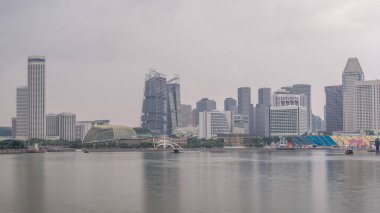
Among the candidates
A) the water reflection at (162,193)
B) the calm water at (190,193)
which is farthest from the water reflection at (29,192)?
the water reflection at (162,193)

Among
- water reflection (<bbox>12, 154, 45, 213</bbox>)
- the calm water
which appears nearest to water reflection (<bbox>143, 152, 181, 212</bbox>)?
the calm water

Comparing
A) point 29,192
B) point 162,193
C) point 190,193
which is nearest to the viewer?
point 190,193

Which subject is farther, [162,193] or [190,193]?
[162,193]

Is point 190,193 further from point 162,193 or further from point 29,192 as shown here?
point 29,192

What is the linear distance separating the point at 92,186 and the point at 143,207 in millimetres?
20094

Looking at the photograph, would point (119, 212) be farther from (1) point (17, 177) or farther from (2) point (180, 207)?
(1) point (17, 177)

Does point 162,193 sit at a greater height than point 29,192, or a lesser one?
greater

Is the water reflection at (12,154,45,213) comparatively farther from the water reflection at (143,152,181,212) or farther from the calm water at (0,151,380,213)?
the water reflection at (143,152,181,212)

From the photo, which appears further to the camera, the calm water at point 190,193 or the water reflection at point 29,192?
the water reflection at point 29,192

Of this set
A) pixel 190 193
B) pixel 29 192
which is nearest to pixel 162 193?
pixel 190 193

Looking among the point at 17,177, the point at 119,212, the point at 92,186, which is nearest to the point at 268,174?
the point at 92,186

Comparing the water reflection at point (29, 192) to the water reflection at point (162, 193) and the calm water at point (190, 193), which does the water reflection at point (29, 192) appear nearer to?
the calm water at point (190, 193)

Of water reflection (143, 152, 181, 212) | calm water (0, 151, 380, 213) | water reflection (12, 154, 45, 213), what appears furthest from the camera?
water reflection (12, 154, 45, 213)

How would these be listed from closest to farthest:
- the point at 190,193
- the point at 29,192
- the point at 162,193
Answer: the point at 190,193 → the point at 162,193 → the point at 29,192
